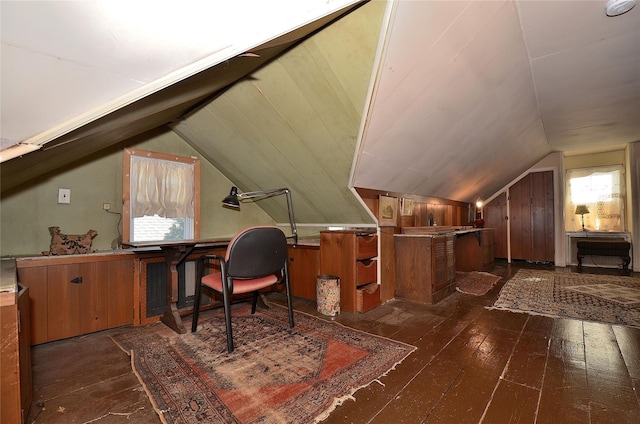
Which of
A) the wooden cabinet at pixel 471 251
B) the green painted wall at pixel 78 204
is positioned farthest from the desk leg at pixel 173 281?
the wooden cabinet at pixel 471 251

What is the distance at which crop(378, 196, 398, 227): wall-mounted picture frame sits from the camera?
11.0 ft

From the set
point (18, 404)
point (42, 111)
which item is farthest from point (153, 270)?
point (42, 111)

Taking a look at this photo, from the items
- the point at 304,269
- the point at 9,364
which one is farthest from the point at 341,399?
the point at 304,269

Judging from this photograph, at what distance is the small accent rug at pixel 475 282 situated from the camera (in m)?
3.80

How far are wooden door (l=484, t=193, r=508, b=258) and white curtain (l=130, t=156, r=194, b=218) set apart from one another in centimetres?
673

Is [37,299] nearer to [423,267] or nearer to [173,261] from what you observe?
[173,261]

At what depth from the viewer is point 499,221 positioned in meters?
6.86

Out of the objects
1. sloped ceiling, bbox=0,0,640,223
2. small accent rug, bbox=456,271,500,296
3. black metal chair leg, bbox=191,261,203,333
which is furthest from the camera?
small accent rug, bbox=456,271,500,296

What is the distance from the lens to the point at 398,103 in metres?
2.37

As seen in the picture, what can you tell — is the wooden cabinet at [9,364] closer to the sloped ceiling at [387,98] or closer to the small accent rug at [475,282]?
the sloped ceiling at [387,98]

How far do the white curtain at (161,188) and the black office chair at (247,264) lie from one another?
128 centimetres

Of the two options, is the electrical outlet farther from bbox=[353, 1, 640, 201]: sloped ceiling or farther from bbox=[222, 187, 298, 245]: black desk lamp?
bbox=[353, 1, 640, 201]: sloped ceiling

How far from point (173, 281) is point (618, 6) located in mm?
4330

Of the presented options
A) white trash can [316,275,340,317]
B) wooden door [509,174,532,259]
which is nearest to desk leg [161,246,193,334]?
white trash can [316,275,340,317]
